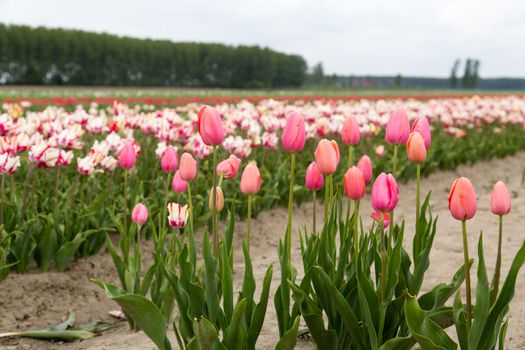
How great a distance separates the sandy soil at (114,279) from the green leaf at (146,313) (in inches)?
19.8

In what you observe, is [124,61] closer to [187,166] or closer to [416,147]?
[187,166]

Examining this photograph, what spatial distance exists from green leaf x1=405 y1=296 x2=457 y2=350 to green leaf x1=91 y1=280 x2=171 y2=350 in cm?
87

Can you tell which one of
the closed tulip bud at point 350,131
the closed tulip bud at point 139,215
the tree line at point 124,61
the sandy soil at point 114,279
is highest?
the tree line at point 124,61

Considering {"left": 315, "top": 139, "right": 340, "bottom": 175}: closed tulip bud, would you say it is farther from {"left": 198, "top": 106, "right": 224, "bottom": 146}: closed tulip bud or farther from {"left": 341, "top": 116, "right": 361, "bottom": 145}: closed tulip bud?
{"left": 341, "top": 116, "right": 361, "bottom": 145}: closed tulip bud

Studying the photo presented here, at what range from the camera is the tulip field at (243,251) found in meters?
2.18

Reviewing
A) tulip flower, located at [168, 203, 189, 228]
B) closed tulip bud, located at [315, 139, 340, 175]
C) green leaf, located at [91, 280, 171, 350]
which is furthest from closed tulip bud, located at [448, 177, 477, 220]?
tulip flower, located at [168, 203, 189, 228]

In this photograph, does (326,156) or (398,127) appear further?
(398,127)

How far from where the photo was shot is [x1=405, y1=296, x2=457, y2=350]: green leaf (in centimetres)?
200

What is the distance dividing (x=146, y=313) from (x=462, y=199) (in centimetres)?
117

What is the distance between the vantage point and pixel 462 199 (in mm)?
→ 1889

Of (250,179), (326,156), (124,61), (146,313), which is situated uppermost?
(124,61)

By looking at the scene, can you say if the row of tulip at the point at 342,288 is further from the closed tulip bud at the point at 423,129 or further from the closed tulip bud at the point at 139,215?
the closed tulip bud at the point at 139,215

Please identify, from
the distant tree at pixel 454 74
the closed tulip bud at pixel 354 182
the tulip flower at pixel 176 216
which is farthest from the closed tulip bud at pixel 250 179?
the distant tree at pixel 454 74

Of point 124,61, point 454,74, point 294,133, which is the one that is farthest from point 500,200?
point 454,74
